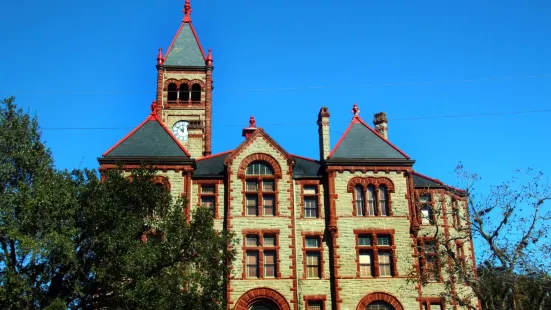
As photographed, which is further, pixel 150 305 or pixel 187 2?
pixel 187 2

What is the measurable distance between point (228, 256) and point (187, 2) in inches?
1661

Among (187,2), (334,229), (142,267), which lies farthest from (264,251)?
(187,2)

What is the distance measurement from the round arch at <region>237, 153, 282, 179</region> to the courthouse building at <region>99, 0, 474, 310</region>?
0.06m

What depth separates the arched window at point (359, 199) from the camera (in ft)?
119

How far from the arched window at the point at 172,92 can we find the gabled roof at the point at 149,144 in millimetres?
18315

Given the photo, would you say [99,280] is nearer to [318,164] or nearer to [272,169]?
[272,169]

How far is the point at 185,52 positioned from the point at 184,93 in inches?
173

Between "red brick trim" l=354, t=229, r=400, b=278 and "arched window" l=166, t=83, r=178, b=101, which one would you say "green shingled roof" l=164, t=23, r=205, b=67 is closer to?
"arched window" l=166, t=83, r=178, b=101

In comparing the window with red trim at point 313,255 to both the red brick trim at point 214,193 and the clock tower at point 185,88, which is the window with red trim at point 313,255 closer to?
the red brick trim at point 214,193

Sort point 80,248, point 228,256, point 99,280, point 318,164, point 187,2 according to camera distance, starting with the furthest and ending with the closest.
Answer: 1. point 187,2
2. point 318,164
3. point 228,256
4. point 80,248
5. point 99,280

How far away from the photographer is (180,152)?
3656 centimetres

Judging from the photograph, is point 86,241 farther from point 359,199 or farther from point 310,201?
point 359,199

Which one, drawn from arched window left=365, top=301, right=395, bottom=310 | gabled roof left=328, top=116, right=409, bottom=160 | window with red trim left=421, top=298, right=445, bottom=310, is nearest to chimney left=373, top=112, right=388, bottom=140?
gabled roof left=328, top=116, right=409, bottom=160

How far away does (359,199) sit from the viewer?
36500 mm
